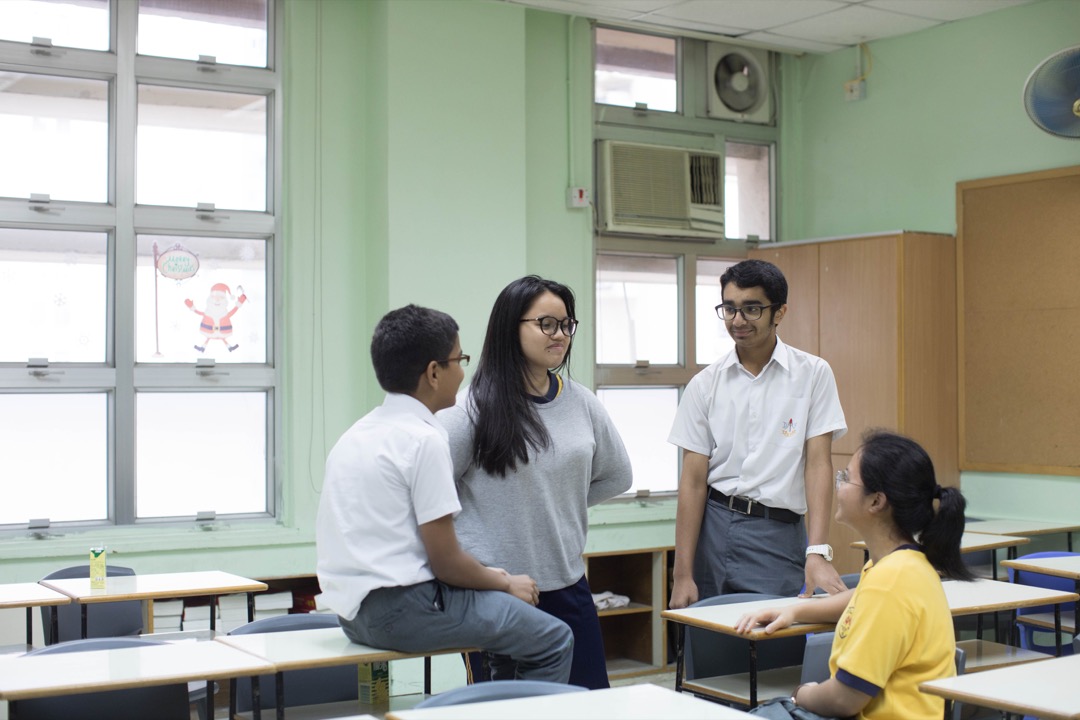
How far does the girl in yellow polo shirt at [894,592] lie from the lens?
239cm

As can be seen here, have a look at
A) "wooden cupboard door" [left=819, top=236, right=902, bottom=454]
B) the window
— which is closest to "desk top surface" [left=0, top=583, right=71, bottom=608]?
the window

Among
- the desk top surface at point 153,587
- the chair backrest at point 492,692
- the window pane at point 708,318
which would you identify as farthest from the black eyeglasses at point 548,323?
the window pane at point 708,318

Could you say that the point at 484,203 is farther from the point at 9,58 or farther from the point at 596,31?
the point at 9,58

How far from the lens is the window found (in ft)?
16.8

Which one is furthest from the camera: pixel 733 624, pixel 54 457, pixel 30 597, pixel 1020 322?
pixel 1020 322

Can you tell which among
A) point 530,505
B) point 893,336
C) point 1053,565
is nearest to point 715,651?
point 530,505

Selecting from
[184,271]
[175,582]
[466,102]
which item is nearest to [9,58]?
[184,271]

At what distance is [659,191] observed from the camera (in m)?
6.46

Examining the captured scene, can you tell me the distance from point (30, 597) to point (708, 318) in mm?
4113

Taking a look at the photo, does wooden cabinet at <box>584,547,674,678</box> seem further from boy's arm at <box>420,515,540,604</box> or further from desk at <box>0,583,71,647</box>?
boy's arm at <box>420,515,540,604</box>

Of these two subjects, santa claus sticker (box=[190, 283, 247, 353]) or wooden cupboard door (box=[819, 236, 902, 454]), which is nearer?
santa claus sticker (box=[190, 283, 247, 353])

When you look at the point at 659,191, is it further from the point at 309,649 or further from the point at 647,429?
the point at 309,649

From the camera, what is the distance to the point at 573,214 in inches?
247

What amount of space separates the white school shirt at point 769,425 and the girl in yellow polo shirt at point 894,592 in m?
0.80
